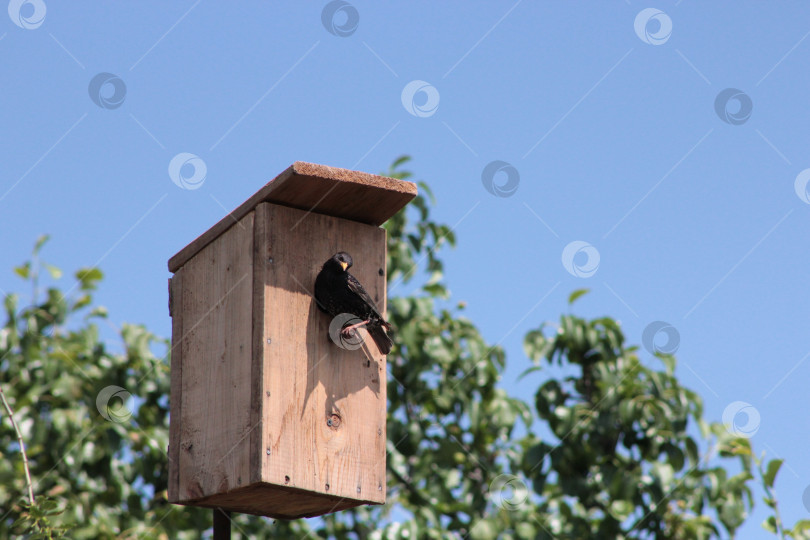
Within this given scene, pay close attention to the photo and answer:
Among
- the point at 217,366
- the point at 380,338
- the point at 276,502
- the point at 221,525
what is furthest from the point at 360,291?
the point at 221,525

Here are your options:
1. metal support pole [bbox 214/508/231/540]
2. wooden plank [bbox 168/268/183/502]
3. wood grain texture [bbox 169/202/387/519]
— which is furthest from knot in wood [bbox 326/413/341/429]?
wooden plank [bbox 168/268/183/502]

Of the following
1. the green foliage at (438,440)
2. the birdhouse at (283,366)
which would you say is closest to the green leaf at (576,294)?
the green foliage at (438,440)

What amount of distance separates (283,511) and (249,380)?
477mm

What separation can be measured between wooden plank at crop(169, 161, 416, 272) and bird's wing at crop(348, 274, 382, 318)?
0.26 metres

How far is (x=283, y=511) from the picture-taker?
334 centimetres

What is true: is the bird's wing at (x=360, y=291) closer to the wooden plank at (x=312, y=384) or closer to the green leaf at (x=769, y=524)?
the wooden plank at (x=312, y=384)

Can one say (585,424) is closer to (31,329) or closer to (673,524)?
(673,524)

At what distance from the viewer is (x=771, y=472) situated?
260 centimetres

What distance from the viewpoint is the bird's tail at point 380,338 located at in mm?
3365

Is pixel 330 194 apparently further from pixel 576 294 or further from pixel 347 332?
pixel 576 294

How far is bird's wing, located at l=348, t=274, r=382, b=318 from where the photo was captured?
328cm

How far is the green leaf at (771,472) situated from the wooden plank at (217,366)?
1.39 m

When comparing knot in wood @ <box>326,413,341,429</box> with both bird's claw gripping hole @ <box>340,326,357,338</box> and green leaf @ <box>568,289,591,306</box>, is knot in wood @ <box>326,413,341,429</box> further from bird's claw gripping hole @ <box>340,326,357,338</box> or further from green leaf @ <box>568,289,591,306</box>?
green leaf @ <box>568,289,591,306</box>

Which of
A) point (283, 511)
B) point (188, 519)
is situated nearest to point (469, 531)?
point (188, 519)
